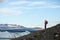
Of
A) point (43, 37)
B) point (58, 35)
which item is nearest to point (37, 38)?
point (43, 37)

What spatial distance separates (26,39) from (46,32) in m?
1.45

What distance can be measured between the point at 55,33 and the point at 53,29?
995mm

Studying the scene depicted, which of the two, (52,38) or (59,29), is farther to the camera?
(59,29)

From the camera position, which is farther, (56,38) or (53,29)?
(53,29)

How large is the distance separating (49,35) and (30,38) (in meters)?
1.26

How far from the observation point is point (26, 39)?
16844 mm

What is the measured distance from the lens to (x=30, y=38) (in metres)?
16.8

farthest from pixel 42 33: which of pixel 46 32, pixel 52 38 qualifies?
pixel 52 38

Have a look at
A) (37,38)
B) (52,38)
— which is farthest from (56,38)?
(37,38)

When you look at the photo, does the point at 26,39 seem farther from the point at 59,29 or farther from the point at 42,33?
the point at 59,29

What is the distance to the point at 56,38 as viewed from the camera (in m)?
15.8

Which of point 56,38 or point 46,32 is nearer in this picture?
point 56,38

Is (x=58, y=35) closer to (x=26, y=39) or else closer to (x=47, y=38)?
(x=47, y=38)

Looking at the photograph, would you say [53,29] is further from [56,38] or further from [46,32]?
[56,38]
